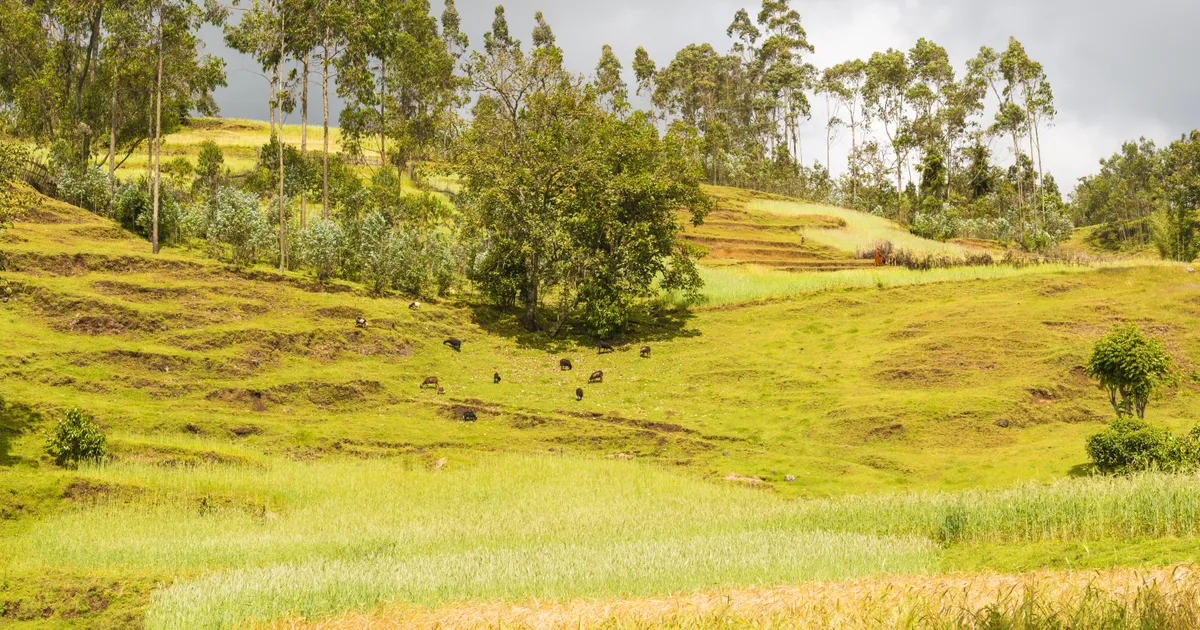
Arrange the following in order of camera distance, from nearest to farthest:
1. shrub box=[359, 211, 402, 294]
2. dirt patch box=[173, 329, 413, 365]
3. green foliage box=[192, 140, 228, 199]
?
1. dirt patch box=[173, 329, 413, 365]
2. shrub box=[359, 211, 402, 294]
3. green foliage box=[192, 140, 228, 199]

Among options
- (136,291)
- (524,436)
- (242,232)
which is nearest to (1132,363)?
(524,436)

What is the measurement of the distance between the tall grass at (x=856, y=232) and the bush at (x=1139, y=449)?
30748mm

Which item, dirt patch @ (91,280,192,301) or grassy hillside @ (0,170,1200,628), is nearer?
grassy hillside @ (0,170,1200,628)

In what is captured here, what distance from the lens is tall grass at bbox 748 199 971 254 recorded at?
178 feet

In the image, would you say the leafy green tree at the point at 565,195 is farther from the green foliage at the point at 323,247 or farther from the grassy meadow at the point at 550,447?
the green foliage at the point at 323,247

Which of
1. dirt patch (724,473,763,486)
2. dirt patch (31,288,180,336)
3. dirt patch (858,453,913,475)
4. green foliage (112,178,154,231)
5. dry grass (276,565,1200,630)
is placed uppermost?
green foliage (112,178,154,231)

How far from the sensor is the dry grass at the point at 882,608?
6.74 metres

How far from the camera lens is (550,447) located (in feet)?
81.0

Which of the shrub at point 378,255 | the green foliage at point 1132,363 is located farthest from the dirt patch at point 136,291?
the green foliage at point 1132,363

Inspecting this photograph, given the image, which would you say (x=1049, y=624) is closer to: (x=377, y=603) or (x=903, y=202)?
(x=377, y=603)

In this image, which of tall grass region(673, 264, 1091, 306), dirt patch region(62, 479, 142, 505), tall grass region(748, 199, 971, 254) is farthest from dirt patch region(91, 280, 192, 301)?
tall grass region(748, 199, 971, 254)

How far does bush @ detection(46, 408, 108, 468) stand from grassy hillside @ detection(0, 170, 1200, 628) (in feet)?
1.72

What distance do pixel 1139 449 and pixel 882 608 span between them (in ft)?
49.3

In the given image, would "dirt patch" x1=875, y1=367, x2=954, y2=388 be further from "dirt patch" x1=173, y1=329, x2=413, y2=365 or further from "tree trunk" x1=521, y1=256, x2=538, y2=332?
"dirt patch" x1=173, y1=329, x2=413, y2=365
